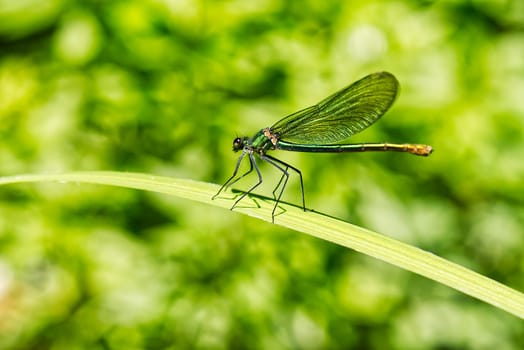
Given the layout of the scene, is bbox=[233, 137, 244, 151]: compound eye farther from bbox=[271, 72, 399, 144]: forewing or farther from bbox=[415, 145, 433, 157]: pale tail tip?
bbox=[415, 145, 433, 157]: pale tail tip

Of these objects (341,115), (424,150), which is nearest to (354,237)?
(424,150)

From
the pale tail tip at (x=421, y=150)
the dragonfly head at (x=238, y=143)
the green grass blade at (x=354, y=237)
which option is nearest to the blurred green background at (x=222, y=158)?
the dragonfly head at (x=238, y=143)

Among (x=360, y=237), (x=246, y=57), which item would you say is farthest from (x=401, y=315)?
(x=246, y=57)

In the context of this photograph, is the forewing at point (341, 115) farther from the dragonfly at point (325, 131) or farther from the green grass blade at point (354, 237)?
the green grass blade at point (354, 237)

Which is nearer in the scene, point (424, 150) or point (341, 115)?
point (424, 150)

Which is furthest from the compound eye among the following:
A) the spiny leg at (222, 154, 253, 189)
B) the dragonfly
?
the spiny leg at (222, 154, 253, 189)

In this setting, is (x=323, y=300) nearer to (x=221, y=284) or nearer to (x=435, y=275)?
(x=221, y=284)

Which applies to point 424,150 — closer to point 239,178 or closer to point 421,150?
point 421,150
